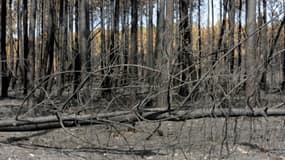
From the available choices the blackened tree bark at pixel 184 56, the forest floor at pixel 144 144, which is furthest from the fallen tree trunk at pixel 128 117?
the blackened tree bark at pixel 184 56

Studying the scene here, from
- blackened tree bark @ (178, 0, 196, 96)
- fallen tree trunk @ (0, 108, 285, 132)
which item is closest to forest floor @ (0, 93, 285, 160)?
fallen tree trunk @ (0, 108, 285, 132)

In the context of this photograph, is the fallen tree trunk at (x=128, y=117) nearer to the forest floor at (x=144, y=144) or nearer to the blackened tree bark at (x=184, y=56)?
the forest floor at (x=144, y=144)

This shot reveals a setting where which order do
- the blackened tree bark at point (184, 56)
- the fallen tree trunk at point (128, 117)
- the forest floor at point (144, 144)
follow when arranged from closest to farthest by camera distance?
1. the fallen tree trunk at point (128, 117)
2. the blackened tree bark at point (184, 56)
3. the forest floor at point (144, 144)

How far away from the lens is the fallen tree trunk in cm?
666

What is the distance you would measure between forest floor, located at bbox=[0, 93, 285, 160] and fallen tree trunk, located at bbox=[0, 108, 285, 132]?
125mm

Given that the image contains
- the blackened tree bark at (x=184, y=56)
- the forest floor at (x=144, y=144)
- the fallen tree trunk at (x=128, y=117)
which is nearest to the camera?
the fallen tree trunk at (x=128, y=117)

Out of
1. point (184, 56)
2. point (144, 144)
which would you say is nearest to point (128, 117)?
point (144, 144)

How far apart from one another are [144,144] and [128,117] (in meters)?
1.24

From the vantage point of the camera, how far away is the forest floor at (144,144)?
7258mm

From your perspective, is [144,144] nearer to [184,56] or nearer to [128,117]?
[128,117]

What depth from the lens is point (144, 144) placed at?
7.81 m

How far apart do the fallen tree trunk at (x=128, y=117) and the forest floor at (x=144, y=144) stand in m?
0.13

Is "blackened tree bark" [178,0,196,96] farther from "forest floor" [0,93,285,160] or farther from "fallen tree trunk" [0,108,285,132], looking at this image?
"forest floor" [0,93,285,160]

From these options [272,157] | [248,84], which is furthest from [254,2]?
[272,157]
